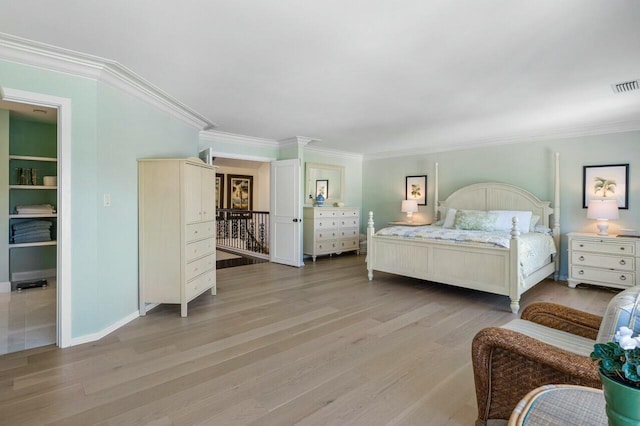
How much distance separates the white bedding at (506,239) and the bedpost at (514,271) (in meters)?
0.08

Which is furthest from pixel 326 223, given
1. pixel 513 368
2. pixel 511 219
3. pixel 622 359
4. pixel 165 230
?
pixel 622 359

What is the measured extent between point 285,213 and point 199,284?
2.53m

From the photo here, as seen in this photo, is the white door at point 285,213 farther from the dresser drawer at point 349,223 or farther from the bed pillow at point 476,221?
the bed pillow at point 476,221

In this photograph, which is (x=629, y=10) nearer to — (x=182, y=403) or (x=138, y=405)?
(x=182, y=403)

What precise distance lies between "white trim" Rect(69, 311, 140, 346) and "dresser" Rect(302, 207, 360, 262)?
145 inches

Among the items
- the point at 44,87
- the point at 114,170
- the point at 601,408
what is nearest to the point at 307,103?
the point at 114,170

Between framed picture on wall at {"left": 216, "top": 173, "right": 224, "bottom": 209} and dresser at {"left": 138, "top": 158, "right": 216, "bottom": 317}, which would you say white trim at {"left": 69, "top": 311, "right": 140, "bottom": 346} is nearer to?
dresser at {"left": 138, "top": 158, "right": 216, "bottom": 317}

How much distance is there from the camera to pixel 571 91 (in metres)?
3.37

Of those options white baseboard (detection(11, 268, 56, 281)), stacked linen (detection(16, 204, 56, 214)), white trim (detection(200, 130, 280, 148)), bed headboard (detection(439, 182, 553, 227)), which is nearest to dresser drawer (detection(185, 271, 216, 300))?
white trim (detection(200, 130, 280, 148))

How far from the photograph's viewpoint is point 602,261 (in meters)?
4.38

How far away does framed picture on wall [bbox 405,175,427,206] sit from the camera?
22.3ft

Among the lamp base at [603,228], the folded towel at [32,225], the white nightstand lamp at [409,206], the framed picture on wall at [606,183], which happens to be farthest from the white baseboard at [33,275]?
the framed picture on wall at [606,183]

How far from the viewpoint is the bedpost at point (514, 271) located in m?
3.58

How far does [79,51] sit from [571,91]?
4505 mm
